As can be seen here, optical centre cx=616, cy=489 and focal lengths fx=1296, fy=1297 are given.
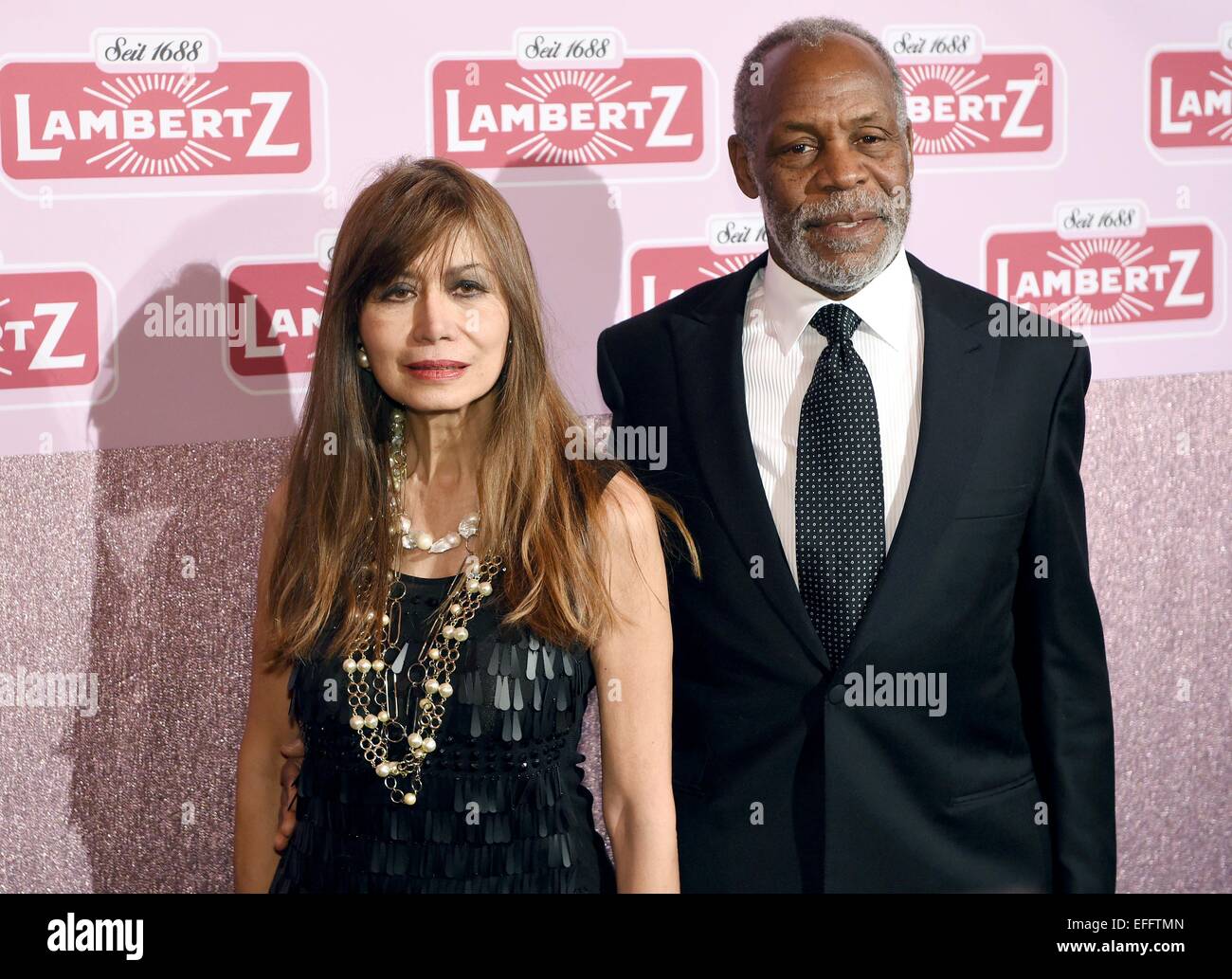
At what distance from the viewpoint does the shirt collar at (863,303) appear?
1769mm

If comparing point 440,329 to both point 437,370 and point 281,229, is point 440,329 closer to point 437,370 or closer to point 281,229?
point 437,370

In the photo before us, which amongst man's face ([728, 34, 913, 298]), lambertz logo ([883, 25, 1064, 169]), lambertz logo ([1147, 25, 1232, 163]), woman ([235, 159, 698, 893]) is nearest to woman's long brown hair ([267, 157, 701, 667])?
woman ([235, 159, 698, 893])

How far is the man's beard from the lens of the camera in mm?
1721

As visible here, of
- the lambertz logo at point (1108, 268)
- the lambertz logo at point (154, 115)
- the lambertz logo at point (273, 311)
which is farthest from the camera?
the lambertz logo at point (1108, 268)

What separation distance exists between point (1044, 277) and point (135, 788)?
1.83m

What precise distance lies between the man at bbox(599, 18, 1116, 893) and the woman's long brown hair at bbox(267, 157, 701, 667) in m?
0.14

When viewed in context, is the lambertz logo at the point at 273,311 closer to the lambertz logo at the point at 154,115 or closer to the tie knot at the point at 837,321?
the lambertz logo at the point at 154,115

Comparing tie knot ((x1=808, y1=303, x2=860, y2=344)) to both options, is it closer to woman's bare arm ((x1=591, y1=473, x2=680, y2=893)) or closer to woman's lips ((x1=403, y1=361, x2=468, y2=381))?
woman's bare arm ((x1=591, y1=473, x2=680, y2=893))

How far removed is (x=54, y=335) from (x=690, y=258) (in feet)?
3.42

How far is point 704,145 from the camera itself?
2219mm

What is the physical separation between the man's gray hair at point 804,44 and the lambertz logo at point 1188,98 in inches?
32.0

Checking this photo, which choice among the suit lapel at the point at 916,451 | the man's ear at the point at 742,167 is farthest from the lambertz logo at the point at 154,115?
the suit lapel at the point at 916,451

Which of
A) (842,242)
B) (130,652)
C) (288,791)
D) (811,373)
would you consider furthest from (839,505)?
(130,652)

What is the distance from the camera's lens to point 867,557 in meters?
1.70
